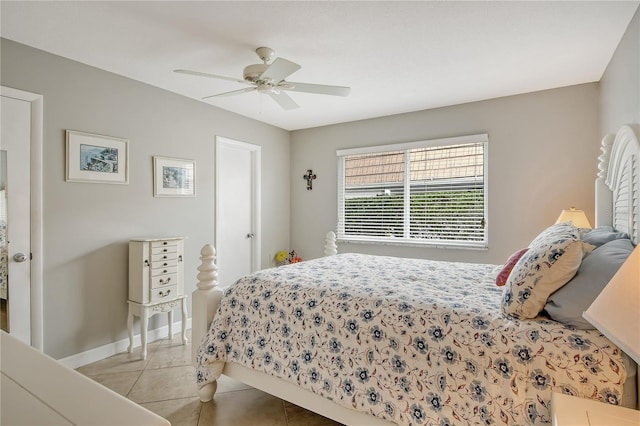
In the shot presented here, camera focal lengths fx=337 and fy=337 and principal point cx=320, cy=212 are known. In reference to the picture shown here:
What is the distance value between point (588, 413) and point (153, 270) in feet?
10.1

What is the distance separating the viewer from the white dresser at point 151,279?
9.80 ft

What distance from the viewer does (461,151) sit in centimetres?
392

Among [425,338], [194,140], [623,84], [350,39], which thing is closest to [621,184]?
[623,84]

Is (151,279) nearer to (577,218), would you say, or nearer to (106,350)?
(106,350)

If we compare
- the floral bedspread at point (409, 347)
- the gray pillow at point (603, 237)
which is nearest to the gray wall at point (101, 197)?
the floral bedspread at point (409, 347)

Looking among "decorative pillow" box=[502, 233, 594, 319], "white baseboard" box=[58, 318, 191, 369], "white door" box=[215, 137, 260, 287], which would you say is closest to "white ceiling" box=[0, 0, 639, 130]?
"white door" box=[215, 137, 260, 287]

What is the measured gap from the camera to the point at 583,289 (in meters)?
1.37

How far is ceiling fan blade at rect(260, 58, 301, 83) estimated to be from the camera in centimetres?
214

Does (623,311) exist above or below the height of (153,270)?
above

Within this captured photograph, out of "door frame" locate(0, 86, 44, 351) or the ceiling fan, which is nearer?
the ceiling fan

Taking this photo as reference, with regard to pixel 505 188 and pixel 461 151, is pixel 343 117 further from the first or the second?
pixel 505 188

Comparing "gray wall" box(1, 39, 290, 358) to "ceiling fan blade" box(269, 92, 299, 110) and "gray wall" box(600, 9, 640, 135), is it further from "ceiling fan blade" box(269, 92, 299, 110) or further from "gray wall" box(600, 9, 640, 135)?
"gray wall" box(600, 9, 640, 135)

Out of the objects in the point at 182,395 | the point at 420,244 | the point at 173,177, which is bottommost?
the point at 182,395

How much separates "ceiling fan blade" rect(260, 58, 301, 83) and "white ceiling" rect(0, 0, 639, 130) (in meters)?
0.29
